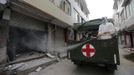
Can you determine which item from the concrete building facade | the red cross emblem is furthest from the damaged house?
the concrete building facade

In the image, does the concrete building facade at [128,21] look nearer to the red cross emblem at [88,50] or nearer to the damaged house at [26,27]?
the damaged house at [26,27]

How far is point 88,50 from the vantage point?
160 inches

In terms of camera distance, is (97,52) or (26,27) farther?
(26,27)

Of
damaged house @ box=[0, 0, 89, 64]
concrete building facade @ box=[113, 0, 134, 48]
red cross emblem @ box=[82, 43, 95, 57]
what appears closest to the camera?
red cross emblem @ box=[82, 43, 95, 57]

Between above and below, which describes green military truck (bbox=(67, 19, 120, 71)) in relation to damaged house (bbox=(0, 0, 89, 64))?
below

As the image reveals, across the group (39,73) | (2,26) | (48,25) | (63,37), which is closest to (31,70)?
(39,73)

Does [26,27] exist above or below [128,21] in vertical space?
below

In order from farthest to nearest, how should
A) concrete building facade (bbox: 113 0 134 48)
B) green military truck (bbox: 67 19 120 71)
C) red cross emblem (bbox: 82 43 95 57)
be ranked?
concrete building facade (bbox: 113 0 134 48), red cross emblem (bbox: 82 43 95 57), green military truck (bbox: 67 19 120 71)

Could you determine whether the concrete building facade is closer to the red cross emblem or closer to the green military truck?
the green military truck

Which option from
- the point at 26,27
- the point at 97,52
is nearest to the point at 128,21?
the point at 97,52

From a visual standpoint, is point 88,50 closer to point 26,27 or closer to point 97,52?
point 97,52

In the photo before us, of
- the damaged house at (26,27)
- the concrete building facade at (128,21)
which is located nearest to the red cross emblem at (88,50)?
the damaged house at (26,27)

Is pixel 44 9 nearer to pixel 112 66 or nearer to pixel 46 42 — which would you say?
pixel 46 42

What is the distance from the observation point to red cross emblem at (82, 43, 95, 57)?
399 cm
